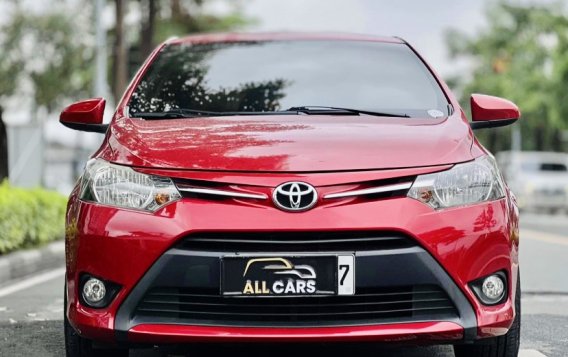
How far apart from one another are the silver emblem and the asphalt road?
1.26m

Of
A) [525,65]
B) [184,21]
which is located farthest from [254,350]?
[525,65]

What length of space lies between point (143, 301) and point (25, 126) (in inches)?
557

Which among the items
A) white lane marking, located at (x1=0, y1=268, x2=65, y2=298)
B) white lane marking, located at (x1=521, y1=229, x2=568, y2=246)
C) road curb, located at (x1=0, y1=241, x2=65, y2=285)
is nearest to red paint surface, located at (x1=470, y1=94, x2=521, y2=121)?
white lane marking, located at (x1=0, y1=268, x2=65, y2=298)

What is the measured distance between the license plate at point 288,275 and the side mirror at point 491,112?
1.33m

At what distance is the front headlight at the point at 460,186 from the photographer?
3.58 meters

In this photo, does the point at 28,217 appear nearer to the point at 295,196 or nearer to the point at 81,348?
the point at 81,348

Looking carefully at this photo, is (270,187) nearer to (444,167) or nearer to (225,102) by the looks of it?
(444,167)

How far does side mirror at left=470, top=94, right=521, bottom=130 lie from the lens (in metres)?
4.51

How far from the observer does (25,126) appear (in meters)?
17.1

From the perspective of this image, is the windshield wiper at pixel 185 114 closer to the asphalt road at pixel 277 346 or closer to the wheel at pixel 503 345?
the asphalt road at pixel 277 346

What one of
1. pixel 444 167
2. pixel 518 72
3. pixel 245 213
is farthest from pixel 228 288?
pixel 518 72

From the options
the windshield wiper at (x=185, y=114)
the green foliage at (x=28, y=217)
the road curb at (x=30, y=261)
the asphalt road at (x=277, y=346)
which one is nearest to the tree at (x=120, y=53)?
the green foliage at (x=28, y=217)

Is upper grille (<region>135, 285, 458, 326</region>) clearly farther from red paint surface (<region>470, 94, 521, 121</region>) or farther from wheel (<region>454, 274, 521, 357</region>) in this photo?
red paint surface (<region>470, 94, 521, 121</region>)

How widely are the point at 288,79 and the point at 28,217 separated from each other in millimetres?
5760
